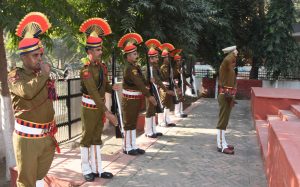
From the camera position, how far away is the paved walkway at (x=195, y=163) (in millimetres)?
5395

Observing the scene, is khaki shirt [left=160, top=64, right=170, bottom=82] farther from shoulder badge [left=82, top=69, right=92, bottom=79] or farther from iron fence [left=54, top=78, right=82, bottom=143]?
shoulder badge [left=82, top=69, right=92, bottom=79]

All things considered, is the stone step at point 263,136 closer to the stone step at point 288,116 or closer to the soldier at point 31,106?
the stone step at point 288,116

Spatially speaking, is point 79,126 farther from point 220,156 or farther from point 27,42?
point 27,42

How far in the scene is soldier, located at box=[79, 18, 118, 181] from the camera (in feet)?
16.0

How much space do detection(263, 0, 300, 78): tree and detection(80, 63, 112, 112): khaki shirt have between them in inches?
474

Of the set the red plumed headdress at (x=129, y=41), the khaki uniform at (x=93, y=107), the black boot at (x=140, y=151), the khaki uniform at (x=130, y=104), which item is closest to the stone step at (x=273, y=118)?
the black boot at (x=140, y=151)

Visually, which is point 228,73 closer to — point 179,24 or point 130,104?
point 130,104

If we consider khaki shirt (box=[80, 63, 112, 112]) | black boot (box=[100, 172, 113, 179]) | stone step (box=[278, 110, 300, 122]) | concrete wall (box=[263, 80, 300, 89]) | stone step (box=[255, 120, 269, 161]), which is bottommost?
black boot (box=[100, 172, 113, 179])

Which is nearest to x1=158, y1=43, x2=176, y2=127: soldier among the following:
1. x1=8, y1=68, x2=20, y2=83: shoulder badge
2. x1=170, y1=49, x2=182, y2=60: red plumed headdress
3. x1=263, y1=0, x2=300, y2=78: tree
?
x1=170, y1=49, x2=182, y2=60: red plumed headdress

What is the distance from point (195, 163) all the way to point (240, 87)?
11681mm

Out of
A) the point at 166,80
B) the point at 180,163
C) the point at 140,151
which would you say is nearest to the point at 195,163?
the point at 180,163

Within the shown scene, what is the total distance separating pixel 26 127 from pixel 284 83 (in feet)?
48.6

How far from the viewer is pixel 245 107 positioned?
13891 millimetres

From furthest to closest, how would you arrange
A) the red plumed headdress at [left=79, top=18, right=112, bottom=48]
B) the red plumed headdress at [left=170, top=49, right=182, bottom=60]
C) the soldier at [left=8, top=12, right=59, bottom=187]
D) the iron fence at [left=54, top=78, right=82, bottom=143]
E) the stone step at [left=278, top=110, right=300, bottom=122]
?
the red plumed headdress at [left=170, top=49, right=182, bottom=60]
the iron fence at [left=54, top=78, right=82, bottom=143]
the stone step at [left=278, top=110, right=300, bottom=122]
the red plumed headdress at [left=79, top=18, right=112, bottom=48]
the soldier at [left=8, top=12, right=59, bottom=187]
